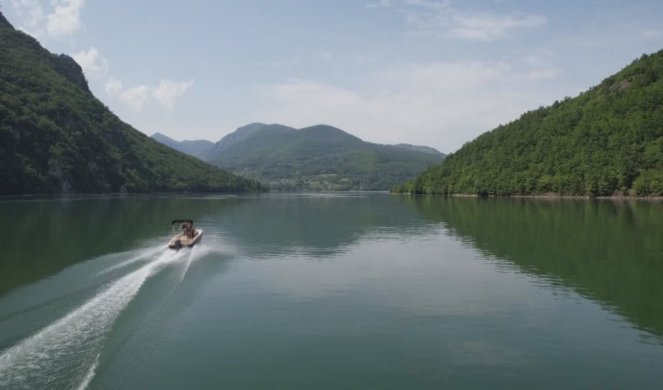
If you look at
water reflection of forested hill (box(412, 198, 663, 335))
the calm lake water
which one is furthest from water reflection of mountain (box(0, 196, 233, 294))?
water reflection of forested hill (box(412, 198, 663, 335))

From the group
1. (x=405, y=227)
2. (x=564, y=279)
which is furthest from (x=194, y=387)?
(x=405, y=227)

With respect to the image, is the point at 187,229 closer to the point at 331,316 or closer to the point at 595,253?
the point at 331,316

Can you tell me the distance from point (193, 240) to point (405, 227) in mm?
39728

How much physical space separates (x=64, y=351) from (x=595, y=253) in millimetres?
48555

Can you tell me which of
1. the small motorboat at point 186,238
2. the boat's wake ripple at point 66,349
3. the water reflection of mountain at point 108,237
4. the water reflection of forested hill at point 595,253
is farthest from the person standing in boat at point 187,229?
the water reflection of forested hill at point 595,253

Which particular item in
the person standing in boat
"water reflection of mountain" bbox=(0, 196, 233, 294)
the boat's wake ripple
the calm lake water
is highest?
the person standing in boat

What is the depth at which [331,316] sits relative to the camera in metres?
28.4

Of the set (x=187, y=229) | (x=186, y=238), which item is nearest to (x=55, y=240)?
(x=187, y=229)

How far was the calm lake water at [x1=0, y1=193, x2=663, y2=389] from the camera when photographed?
19703 millimetres

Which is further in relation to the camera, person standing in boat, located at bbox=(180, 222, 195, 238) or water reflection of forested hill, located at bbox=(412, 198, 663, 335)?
person standing in boat, located at bbox=(180, 222, 195, 238)

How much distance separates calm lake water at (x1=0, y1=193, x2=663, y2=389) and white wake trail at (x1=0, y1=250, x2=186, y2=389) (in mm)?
83

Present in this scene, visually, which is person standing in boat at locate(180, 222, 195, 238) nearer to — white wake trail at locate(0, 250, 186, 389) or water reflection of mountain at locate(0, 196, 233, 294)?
water reflection of mountain at locate(0, 196, 233, 294)

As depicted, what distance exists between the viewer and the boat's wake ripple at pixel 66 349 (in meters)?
18.2

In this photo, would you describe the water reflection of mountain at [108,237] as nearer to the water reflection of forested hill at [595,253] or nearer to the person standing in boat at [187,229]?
the person standing in boat at [187,229]
